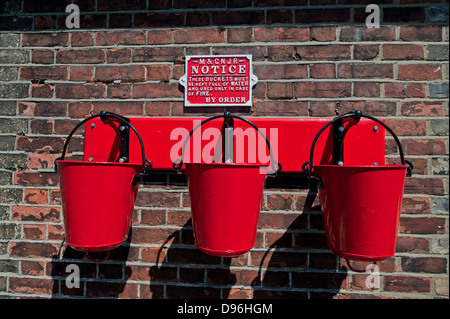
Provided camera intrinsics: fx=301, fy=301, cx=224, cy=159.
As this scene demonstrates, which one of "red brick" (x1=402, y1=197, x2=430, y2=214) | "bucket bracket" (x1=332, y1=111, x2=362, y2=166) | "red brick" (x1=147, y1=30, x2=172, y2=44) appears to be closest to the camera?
"bucket bracket" (x1=332, y1=111, x2=362, y2=166)

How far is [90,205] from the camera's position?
1.01m

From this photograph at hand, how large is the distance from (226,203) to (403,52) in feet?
3.34

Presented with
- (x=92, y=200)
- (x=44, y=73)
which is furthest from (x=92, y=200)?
(x=44, y=73)

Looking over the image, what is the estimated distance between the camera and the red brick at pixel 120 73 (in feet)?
4.45

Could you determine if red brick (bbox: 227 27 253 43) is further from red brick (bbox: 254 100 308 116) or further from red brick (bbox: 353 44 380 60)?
red brick (bbox: 353 44 380 60)

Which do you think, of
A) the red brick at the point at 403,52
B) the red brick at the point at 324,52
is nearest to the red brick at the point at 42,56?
the red brick at the point at 324,52

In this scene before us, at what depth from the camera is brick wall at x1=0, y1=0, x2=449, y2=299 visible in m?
1.26

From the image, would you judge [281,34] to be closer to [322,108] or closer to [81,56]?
[322,108]

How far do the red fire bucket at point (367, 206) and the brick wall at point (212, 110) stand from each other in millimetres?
299

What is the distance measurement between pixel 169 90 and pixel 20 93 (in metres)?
0.70

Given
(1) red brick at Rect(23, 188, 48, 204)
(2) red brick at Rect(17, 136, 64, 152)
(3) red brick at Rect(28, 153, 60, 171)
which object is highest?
(2) red brick at Rect(17, 136, 64, 152)

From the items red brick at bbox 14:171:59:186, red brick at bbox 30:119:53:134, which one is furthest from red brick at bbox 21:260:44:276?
red brick at bbox 30:119:53:134
